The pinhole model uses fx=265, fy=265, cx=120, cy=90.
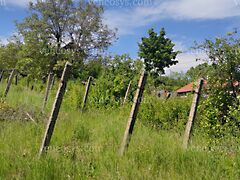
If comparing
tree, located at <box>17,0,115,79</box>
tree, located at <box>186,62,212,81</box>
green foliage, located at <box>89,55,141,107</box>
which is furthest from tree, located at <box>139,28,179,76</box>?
tree, located at <box>186,62,212,81</box>

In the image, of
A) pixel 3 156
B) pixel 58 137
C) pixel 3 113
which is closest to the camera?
pixel 3 156

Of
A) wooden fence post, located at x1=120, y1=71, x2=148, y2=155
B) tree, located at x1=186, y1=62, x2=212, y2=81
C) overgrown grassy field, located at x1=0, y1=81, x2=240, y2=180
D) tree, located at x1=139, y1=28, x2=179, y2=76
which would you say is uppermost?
tree, located at x1=139, y1=28, x2=179, y2=76

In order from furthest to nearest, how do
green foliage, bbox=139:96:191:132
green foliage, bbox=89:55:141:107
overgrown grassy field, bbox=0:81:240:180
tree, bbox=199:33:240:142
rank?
green foliage, bbox=89:55:141:107 < green foliage, bbox=139:96:191:132 < tree, bbox=199:33:240:142 < overgrown grassy field, bbox=0:81:240:180

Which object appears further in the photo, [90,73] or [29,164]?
[90,73]

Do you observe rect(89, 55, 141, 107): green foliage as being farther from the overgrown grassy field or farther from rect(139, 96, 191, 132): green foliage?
the overgrown grassy field

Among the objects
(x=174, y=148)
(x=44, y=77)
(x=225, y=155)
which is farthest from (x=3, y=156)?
(x=44, y=77)

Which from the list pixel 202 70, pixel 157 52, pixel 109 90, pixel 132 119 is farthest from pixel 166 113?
pixel 157 52

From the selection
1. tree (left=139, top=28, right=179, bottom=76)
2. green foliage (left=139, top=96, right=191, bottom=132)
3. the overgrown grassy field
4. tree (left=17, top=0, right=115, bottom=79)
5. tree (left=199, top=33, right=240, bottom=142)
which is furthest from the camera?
tree (left=139, top=28, right=179, bottom=76)

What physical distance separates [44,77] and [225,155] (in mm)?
28685

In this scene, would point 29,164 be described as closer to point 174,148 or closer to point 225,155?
point 174,148

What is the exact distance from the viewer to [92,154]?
461cm

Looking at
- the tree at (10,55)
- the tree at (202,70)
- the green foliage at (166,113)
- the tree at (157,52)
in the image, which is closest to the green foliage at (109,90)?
the green foliage at (166,113)

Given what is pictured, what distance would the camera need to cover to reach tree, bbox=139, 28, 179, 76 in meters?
55.6

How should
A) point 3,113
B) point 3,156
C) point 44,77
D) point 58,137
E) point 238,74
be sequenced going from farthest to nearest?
point 44,77 → point 3,113 → point 238,74 → point 58,137 → point 3,156
